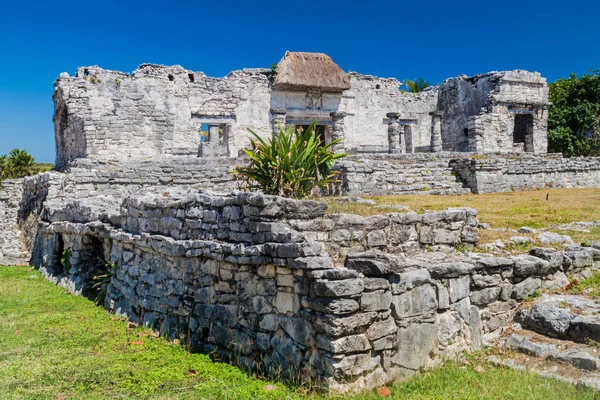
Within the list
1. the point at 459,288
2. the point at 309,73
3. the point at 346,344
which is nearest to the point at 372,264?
the point at 346,344

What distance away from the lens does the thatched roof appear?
21.8 metres

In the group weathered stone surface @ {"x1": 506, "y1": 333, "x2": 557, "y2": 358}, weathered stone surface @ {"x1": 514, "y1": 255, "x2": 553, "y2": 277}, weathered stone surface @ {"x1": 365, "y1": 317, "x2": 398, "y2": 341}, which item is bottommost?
weathered stone surface @ {"x1": 506, "y1": 333, "x2": 557, "y2": 358}

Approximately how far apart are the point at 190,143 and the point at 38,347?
1541 centimetres

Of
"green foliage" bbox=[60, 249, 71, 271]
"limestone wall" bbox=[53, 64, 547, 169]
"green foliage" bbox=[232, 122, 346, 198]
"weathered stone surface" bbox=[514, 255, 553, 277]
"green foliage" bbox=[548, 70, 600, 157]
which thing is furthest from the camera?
"green foliage" bbox=[548, 70, 600, 157]

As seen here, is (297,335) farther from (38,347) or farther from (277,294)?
(38,347)

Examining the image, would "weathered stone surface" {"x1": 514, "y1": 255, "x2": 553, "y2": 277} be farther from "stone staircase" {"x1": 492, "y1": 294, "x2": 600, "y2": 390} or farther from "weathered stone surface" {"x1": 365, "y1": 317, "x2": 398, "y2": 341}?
"weathered stone surface" {"x1": 365, "y1": 317, "x2": 398, "y2": 341}

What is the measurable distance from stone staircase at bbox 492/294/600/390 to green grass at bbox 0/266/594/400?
239 millimetres

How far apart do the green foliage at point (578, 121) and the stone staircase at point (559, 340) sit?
23.1 meters

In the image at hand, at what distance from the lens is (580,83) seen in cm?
2694

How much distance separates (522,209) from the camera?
32.2 feet

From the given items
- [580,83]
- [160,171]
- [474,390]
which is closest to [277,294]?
[474,390]

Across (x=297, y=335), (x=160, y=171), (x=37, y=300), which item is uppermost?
(x=160, y=171)

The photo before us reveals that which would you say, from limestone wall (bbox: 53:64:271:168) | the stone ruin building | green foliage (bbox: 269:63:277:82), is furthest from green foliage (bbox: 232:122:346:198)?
green foliage (bbox: 269:63:277:82)

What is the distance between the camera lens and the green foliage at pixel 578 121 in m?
25.5
